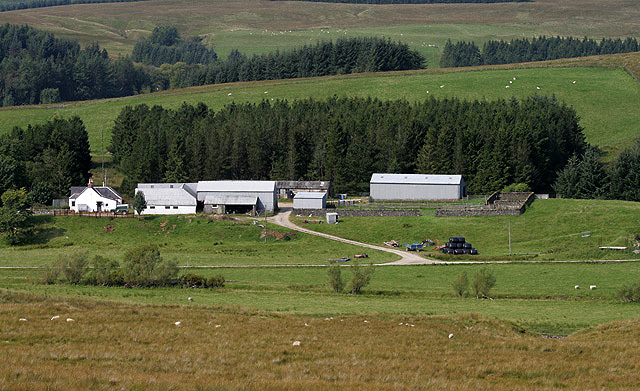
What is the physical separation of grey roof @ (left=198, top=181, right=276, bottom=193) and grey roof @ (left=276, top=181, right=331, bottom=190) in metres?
10.2

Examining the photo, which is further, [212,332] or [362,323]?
[362,323]

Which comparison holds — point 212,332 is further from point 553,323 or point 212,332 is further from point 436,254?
point 436,254

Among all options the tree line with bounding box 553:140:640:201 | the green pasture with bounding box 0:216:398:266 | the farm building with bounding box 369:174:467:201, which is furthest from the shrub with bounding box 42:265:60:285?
the tree line with bounding box 553:140:640:201

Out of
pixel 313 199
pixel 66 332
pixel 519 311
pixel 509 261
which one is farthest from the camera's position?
pixel 313 199

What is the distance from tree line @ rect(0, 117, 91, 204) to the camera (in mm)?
103812

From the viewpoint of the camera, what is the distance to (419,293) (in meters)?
56.8

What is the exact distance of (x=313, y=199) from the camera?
99.2 metres

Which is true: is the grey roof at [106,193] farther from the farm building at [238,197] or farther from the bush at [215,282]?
the bush at [215,282]

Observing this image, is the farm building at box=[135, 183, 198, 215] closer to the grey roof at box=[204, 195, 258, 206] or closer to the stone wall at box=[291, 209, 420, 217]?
the grey roof at box=[204, 195, 258, 206]

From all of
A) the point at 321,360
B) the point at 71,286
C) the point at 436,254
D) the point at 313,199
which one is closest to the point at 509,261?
the point at 436,254

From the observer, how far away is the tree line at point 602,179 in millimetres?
101244

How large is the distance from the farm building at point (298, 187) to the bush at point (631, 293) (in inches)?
2419

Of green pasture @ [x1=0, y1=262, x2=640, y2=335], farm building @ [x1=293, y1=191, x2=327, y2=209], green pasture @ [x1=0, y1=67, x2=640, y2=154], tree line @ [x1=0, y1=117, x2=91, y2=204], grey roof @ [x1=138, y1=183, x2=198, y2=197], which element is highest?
green pasture @ [x1=0, y1=67, x2=640, y2=154]

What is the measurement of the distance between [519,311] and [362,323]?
1453 centimetres
